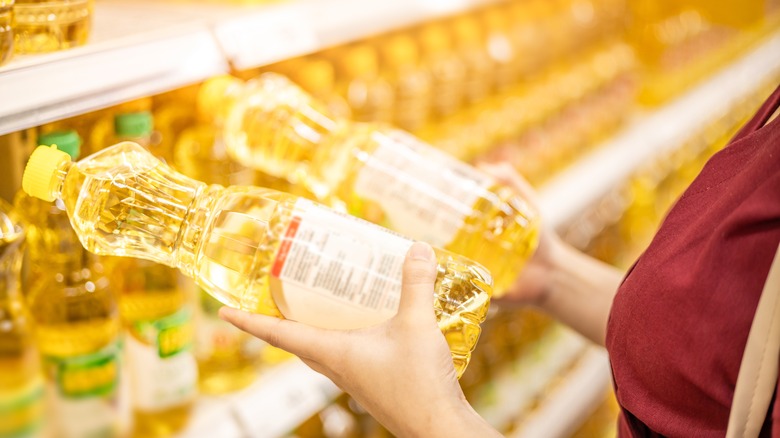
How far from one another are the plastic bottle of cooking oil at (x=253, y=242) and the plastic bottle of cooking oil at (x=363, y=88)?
0.64 metres

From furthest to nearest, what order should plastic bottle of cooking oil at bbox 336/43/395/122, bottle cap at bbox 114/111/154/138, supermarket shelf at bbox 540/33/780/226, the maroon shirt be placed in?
supermarket shelf at bbox 540/33/780/226, plastic bottle of cooking oil at bbox 336/43/395/122, bottle cap at bbox 114/111/154/138, the maroon shirt

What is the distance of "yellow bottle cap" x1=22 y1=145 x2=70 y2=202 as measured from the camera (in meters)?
0.93

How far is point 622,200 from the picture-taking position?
275cm

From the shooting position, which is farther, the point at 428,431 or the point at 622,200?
the point at 622,200

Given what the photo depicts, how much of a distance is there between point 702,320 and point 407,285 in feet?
1.04

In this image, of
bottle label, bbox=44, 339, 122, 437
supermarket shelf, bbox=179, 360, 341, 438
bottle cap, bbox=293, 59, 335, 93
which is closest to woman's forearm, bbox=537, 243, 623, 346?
supermarket shelf, bbox=179, 360, 341, 438

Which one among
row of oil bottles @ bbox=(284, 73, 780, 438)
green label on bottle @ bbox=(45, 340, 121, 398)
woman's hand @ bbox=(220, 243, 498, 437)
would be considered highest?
woman's hand @ bbox=(220, 243, 498, 437)

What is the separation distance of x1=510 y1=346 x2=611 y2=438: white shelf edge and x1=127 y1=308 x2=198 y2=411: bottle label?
112 centimetres

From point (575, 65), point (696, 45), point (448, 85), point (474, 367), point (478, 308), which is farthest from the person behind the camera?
point (696, 45)

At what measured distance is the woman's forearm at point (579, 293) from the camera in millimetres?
1397

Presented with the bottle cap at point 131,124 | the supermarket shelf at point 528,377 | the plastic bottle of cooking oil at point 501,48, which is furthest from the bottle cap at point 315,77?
the supermarket shelf at point 528,377

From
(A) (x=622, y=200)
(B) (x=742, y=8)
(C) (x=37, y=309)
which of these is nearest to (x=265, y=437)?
(C) (x=37, y=309)

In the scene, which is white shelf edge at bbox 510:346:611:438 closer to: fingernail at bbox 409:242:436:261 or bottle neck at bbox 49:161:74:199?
fingernail at bbox 409:242:436:261

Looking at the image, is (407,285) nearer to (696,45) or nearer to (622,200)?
(622,200)
